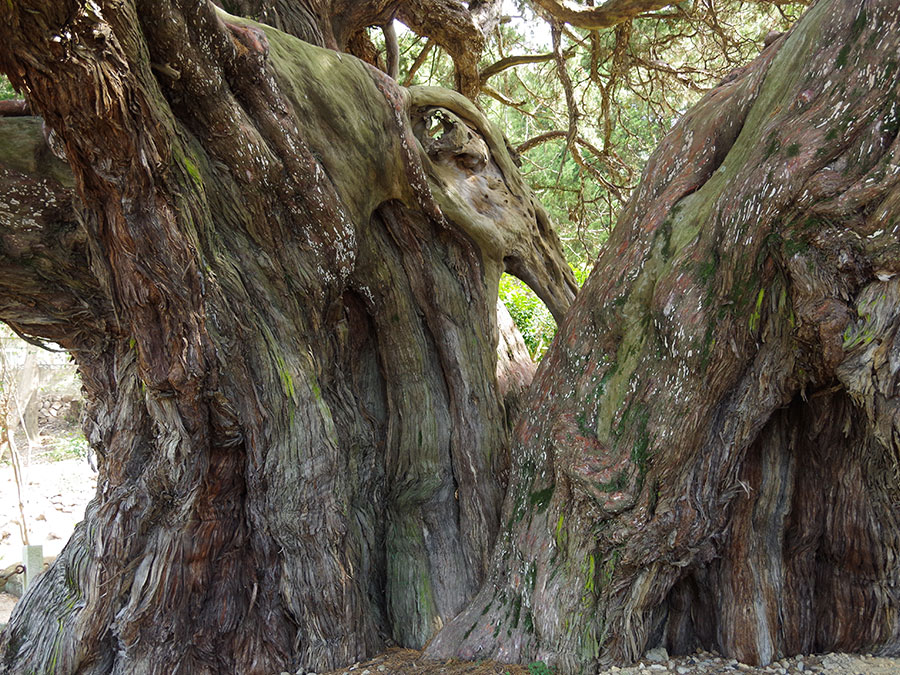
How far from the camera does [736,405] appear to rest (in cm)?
292

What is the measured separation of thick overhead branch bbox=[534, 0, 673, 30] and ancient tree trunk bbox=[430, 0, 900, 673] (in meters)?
1.81

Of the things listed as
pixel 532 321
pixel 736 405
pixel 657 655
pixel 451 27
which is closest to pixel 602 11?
pixel 451 27

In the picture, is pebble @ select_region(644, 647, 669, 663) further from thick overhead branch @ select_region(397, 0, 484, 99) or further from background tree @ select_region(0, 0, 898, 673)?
thick overhead branch @ select_region(397, 0, 484, 99)

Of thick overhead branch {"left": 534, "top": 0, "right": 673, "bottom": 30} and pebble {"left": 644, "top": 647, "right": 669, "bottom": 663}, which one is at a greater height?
thick overhead branch {"left": 534, "top": 0, "right": 673, "bottom": 30}

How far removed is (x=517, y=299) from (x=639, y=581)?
435cm

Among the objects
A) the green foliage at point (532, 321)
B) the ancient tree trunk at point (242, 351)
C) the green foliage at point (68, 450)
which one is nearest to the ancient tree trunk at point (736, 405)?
the ancient tree trunk at point (242, 351)

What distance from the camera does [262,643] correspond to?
3.32 m

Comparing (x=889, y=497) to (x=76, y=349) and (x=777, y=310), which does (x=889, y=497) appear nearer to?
(x=777, y=310)

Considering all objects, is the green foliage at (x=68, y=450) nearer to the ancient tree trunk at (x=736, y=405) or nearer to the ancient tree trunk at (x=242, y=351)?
the ancient tree trunk at (x=242, y=351)

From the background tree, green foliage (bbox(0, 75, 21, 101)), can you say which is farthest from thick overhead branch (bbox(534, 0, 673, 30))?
green foliage (bbox(0, 75, 21, 101))

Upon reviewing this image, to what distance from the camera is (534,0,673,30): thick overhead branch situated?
15.6ft

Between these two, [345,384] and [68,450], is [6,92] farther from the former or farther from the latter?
[68,450]

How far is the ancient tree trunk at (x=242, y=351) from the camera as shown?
2.70 m

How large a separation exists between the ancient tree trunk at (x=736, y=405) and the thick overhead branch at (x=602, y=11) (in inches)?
71.3
